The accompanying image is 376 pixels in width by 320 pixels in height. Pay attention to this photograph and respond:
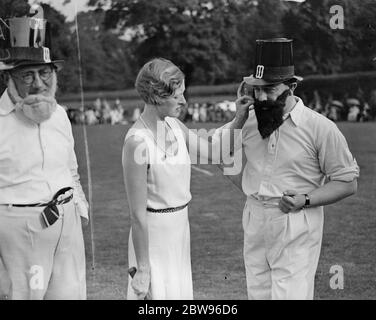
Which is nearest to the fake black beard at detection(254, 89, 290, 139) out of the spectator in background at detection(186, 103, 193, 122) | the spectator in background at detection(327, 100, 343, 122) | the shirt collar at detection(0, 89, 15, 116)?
the shirt collar at detection(0, 89, 15, 116)

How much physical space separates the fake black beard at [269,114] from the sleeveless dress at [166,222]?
364 mm

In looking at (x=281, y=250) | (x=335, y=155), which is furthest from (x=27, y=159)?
(x=335, y=155)

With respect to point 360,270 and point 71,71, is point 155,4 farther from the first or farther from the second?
point 360,270

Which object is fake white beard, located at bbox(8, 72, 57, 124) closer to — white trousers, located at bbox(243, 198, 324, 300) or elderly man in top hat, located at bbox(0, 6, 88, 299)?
elderly man in top hat, located at bbox(0, 6, 88, 299)

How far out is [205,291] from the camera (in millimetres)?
5188

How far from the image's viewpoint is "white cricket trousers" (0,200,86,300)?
3371 millimetres

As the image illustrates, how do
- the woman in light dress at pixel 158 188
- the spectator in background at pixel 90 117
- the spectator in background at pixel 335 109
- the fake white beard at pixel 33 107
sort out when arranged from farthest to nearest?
the spectator in background at pixel 90 117, the spectator in background at pixel 335 109, the fake white beard at pixel 33 107, the woman in light dress at pixel 158 188

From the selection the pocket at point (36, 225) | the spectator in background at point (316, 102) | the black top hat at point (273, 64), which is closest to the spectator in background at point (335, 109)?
the spectator in background at point (316, 102)

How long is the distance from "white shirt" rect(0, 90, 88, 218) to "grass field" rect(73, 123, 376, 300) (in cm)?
178

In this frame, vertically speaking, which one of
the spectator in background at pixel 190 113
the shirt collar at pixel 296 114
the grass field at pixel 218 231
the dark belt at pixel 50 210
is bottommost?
the grass field at pixel 218 231

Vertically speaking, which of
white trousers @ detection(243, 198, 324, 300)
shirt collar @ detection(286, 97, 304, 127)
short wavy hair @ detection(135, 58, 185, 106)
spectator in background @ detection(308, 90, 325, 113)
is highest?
short wavy hair @ detection(135, 58, 185, 106)

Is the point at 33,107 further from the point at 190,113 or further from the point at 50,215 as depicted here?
the point at 190,113

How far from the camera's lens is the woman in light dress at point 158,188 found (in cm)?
322

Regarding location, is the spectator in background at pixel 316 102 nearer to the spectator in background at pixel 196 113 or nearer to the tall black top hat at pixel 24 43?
the spectator in background at pixel 196 113
